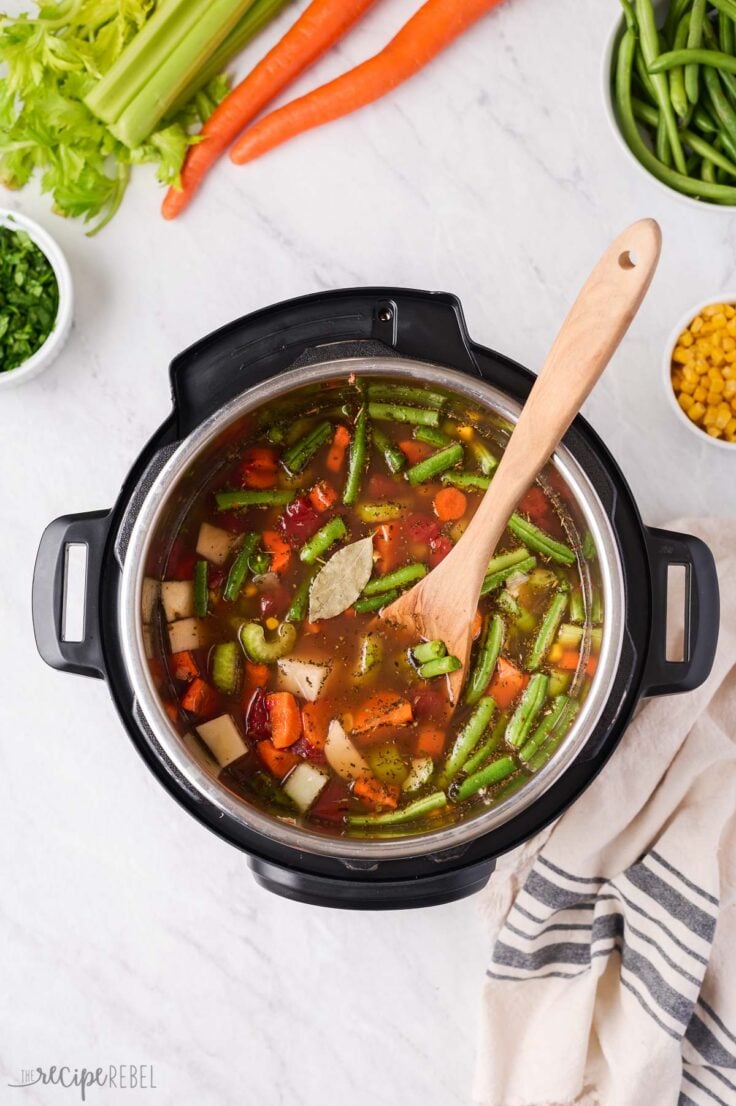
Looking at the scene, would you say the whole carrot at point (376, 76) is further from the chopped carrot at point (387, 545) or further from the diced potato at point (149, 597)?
the diced potato at point (149, 597)

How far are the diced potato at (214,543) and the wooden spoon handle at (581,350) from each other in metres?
0.66

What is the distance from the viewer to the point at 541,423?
1.90 metres

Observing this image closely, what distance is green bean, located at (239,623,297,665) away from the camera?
232cm

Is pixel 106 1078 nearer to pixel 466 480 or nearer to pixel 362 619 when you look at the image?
pixel 362 619

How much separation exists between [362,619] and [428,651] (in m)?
0.17

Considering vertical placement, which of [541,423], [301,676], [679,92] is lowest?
[301,676]

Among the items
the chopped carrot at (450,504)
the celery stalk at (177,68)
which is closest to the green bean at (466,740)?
the chopped carrot at (450,504)

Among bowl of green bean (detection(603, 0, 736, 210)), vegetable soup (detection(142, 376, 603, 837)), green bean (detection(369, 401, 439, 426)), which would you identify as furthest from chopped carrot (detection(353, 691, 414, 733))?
bowl of green bean (detection(603, 0, 736, 210))

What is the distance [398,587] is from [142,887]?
3.52 ft

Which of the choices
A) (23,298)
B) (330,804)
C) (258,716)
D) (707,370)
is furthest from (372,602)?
(23,298)

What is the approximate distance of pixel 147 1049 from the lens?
2648 mm

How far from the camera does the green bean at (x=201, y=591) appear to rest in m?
2.33

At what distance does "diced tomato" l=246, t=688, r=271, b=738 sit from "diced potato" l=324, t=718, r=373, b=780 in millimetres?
146

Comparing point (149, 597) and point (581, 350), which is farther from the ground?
point (581, 350)
